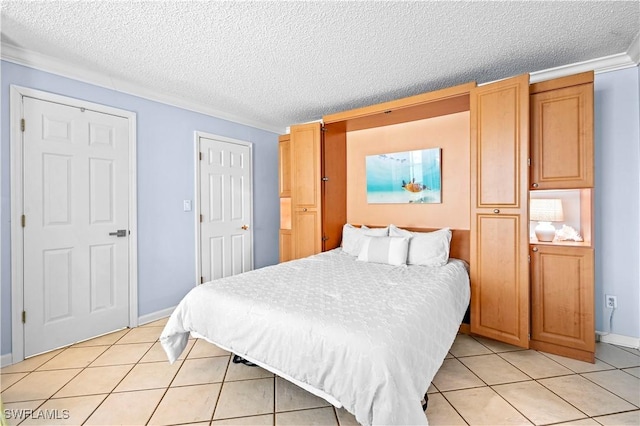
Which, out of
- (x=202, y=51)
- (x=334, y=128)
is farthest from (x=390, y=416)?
(x=334, y=128)

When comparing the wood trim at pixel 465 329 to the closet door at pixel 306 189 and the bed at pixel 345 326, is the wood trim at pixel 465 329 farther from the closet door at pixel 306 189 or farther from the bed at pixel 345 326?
the closet door at pixel 306 189

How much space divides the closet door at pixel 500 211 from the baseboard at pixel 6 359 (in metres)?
3.80

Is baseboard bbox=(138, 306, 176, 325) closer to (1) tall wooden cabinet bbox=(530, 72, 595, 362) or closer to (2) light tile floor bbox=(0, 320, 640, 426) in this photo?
(2) light tile floor bbox=(0, 320, 640, 426)

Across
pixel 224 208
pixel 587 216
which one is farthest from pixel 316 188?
pixel 587 216

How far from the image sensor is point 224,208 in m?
3.82

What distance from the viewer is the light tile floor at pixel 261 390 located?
1.68m

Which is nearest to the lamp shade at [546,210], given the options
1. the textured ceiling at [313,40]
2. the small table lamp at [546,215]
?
the small table lamp at [546,215]

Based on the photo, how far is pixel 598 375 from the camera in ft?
6.75

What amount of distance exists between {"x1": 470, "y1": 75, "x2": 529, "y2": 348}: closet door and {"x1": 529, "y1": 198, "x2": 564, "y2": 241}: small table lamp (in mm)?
283

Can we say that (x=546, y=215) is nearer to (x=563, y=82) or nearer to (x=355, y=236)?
(x=563, y=82)

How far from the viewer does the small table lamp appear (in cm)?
247

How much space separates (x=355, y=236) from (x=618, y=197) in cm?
239

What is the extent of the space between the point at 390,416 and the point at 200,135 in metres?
3.42

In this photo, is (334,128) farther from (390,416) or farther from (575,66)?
(390,416)
